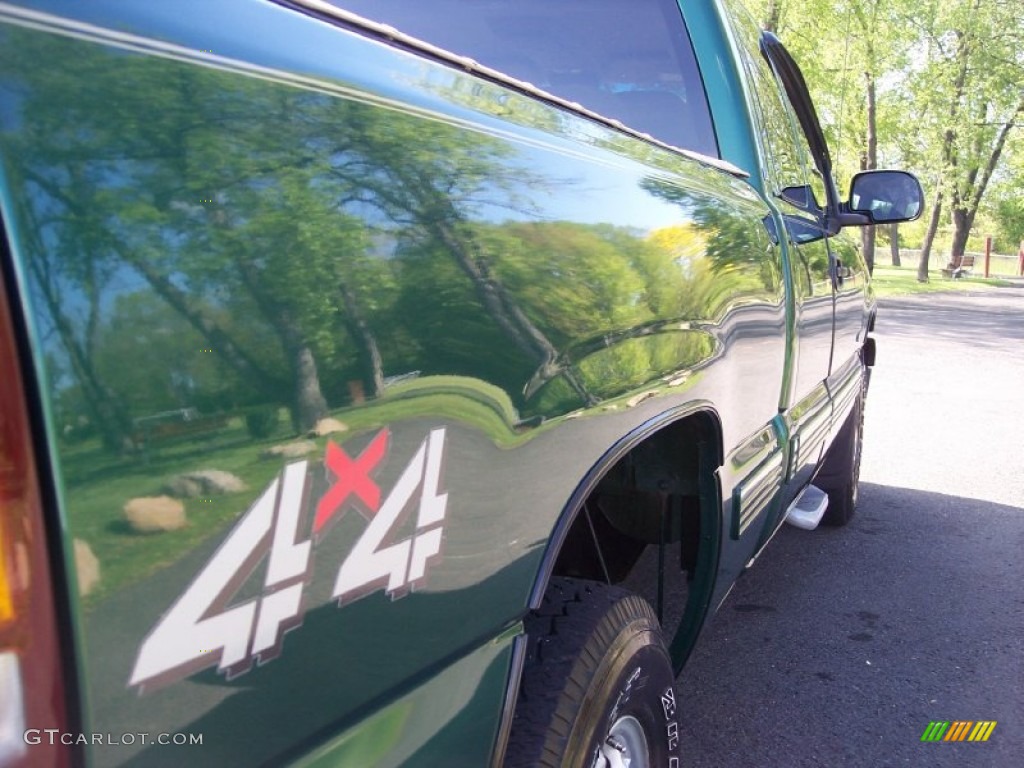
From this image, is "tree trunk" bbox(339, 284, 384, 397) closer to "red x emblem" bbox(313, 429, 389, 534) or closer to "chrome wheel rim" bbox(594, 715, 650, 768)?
"red x emblem" bbox(313, 429, 389, 534)

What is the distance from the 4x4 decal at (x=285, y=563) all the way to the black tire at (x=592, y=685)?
495mm

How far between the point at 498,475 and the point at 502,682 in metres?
0.31

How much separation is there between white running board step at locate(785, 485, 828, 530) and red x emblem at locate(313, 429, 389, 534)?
8.37 feet

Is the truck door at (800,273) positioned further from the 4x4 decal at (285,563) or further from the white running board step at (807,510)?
the 4x4 decal at (285,563)

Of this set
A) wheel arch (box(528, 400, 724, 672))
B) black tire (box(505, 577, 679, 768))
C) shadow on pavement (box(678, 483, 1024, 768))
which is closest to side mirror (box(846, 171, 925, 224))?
shadow on pavement (box(678, 483, 1024, 768))

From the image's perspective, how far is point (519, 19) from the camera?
9.70 feet

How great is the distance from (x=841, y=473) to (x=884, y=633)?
1.22 m

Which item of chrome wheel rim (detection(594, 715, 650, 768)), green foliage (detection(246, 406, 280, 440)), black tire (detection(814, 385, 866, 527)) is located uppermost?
green foliage (detection(246, 406, 280, 440))

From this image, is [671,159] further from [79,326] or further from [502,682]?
[79,326]

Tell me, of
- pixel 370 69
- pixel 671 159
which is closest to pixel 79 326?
pixel 370 69

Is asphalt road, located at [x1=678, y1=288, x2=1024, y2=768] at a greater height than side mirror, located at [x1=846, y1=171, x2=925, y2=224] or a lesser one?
lesser

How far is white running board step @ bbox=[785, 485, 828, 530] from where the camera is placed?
3.51 m

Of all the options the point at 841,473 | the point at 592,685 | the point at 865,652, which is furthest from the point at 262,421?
the point at 841,473

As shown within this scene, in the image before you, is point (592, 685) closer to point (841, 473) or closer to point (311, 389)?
point (311, 389)
